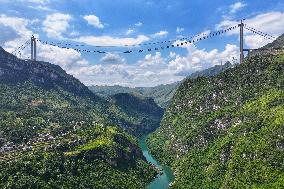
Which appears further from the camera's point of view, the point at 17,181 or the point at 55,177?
the point at 55,177

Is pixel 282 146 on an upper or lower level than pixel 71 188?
upper

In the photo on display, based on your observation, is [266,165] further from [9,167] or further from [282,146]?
[9,167]

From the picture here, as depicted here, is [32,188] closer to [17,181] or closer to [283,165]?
[17,181]

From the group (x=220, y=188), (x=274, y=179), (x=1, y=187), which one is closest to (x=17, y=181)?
(x=1, y=187)

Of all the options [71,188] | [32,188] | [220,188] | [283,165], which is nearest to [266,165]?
[283,165]

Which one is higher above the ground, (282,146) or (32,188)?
(282,146)

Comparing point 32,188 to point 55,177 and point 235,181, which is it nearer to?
point 55,177

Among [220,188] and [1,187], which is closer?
[1,187]
